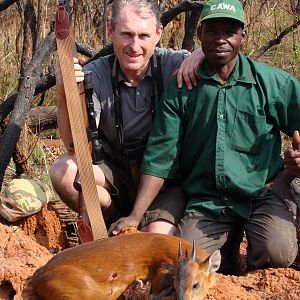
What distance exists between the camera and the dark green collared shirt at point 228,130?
14.8ft

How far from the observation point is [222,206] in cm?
455

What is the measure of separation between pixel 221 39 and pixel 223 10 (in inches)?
7.3

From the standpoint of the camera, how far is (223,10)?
14.3ft

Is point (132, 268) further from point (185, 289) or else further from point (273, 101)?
point (273, 101)

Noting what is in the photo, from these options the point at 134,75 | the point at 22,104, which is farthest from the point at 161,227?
the point at 22,104

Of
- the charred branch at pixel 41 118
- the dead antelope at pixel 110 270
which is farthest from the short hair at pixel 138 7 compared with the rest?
the charred branch at pixel 41 118

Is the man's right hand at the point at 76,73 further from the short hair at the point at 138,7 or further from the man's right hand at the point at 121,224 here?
the man's right hand at the point at 121,224

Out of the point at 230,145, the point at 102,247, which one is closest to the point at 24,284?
the point at 102,247

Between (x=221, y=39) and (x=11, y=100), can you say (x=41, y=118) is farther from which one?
(x=221, y=39)

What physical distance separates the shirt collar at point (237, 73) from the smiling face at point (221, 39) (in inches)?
4.1

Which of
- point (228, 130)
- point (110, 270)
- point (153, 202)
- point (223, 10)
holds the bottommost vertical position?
point (153, 202)

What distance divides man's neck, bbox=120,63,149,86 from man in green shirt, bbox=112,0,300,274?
0.33 m

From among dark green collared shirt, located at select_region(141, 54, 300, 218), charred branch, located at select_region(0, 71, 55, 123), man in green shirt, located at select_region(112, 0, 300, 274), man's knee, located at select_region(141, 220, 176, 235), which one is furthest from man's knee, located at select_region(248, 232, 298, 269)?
charred branch, located at select_region(0, 71, 55, 123)

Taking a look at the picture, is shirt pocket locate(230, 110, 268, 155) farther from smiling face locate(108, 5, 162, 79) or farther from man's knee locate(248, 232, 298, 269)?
smiling face locate(108, 5, 162, 79)
